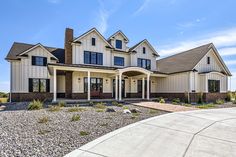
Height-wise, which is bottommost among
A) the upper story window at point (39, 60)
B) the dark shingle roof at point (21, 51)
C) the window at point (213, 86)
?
the window at point (213, 86)

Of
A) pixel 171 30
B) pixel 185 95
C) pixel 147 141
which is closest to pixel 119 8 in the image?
pixel 171 30

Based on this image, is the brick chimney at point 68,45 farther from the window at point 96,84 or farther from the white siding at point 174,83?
the white siding at point 174,83

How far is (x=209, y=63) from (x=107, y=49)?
1318 cm

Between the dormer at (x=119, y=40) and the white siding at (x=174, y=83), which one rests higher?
the dormer at (x=119, y=40)

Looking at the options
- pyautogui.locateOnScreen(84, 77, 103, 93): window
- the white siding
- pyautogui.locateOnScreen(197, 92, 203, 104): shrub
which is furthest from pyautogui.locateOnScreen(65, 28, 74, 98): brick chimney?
pyautogui.locateOnScreen(197, 92, 203, 104): shrub

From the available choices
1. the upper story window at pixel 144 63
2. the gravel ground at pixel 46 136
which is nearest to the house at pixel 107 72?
the upper story window at pixel 144 63

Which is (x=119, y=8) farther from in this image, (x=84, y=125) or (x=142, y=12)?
(x=84, y=125)

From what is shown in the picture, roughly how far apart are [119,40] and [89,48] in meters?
4.50

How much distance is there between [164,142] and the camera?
17.2ft

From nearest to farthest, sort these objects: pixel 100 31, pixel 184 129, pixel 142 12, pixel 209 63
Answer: pixel 184 129 → pixel 142 12 → pixel 100 31 → pixel 209 63

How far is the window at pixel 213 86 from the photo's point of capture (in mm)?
21209

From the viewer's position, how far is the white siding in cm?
2027

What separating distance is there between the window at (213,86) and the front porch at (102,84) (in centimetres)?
581

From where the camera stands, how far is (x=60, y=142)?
5.06 metres
